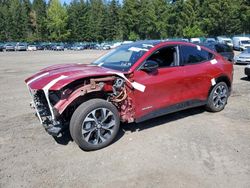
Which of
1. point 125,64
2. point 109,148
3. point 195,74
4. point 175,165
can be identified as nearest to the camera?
point 175,165

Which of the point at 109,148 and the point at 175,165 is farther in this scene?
the point at 109,148

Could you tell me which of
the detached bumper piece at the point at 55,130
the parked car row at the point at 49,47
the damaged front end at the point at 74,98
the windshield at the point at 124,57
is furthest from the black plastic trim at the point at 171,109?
the parked car row at the point at 49,47

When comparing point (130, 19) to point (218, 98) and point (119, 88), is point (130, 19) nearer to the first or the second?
point (218, 98)

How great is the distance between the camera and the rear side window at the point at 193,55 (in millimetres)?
6027

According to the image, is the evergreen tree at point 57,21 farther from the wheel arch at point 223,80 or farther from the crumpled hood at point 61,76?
the crumpled hood at point 61,76

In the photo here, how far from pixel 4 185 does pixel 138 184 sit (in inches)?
68.2

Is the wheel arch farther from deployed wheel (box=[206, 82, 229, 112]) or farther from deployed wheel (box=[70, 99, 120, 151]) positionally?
deployed wheel (box=[70, 99, 120, 151])

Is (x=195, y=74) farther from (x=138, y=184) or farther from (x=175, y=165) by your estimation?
(x=138, y=184)

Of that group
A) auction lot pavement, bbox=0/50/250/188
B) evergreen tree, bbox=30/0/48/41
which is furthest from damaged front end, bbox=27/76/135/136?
evergreen tree, bbox=30/0/48/41

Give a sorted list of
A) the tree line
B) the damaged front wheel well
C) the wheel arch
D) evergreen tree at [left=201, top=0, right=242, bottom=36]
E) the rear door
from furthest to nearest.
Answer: the tree line → evergreen tree at [left=201, top=0, right=242, bottom=36] → the wheel arch → the rear door → the damaged front wheel well

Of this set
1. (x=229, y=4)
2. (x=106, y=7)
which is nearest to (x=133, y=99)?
(x=229, y=4)

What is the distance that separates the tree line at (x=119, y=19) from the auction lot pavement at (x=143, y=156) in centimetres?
5883

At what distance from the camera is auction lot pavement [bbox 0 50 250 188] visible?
3.92m

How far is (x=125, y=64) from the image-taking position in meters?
5.38
